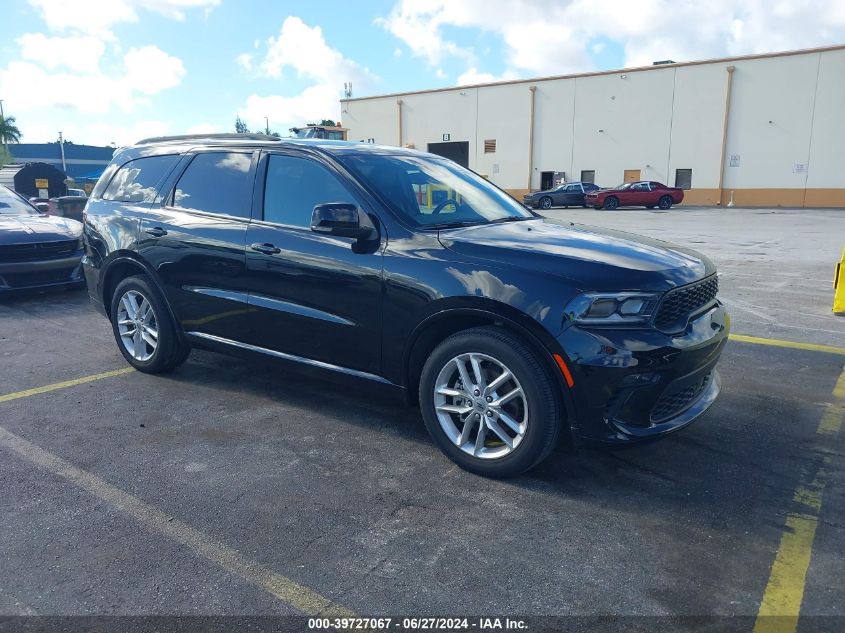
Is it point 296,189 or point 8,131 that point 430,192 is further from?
point 8,131

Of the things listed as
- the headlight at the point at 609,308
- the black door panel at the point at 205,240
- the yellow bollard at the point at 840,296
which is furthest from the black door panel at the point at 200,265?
the yellow bollard at the point at 840,296

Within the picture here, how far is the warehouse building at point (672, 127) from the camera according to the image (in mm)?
34688

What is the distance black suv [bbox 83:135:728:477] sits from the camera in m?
3.25

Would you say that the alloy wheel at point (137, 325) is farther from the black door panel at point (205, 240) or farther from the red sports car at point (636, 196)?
the red sports car at point (636, 196)

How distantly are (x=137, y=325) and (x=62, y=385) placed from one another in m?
0.71

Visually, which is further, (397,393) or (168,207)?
(168,207)

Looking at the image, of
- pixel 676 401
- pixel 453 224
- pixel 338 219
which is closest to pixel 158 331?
pixel 338 219

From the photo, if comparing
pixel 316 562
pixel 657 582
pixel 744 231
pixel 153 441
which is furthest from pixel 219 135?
pixel 744 231

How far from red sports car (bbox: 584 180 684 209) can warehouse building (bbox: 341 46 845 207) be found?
6398mm

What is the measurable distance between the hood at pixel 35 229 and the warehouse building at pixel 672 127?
35851mm

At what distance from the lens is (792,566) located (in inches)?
110

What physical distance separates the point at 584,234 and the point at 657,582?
6.76ft

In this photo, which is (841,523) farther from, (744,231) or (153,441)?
(744,231)

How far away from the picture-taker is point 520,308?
330cm
